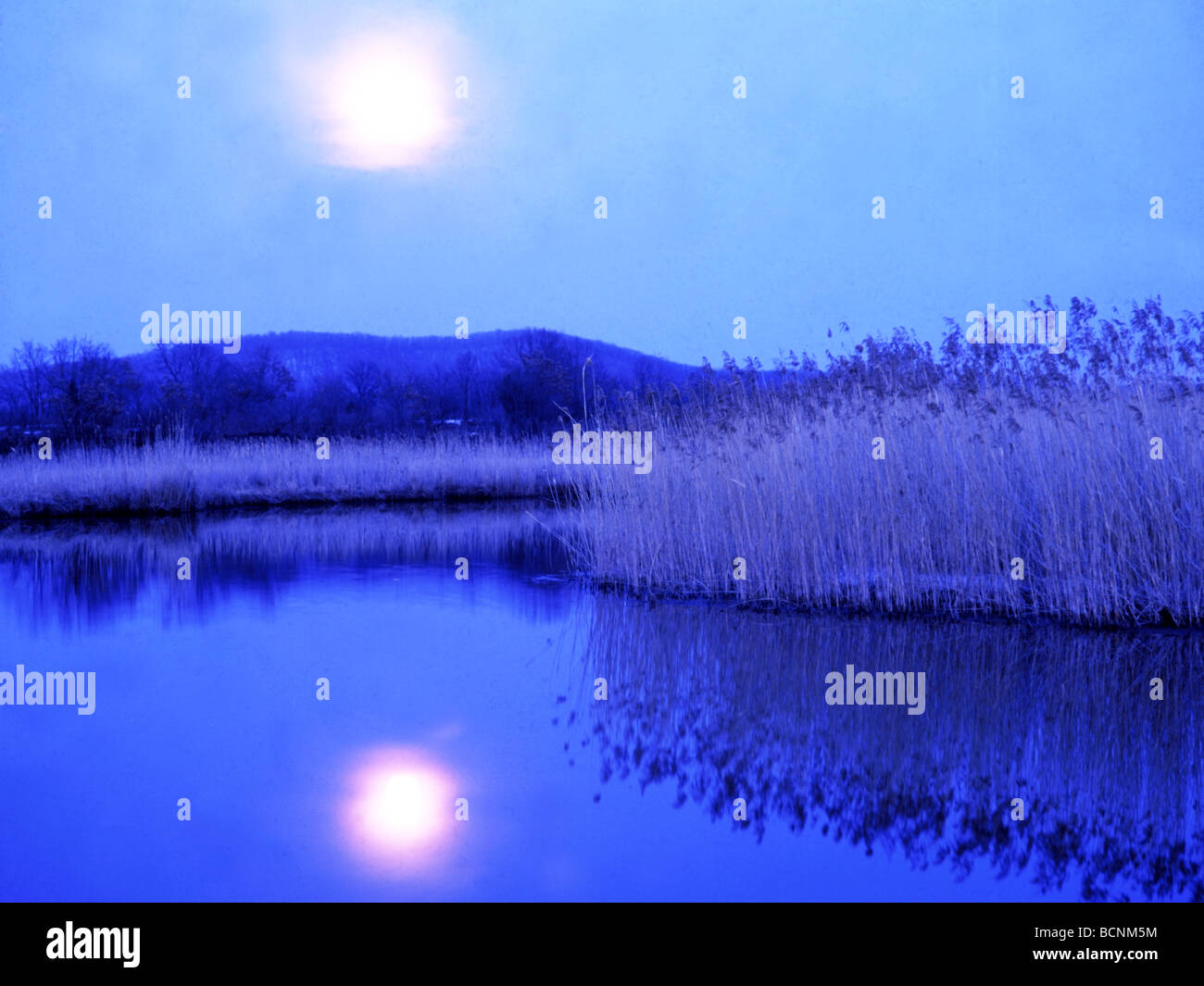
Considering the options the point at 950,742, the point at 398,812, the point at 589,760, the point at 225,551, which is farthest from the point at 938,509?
the point at 225,551

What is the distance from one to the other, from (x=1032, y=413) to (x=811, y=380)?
1615mm

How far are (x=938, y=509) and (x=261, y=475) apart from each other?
464 inches

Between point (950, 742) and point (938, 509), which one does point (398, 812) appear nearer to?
point (950, 742)

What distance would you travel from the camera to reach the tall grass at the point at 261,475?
1352 cm

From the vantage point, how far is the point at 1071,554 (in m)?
5.81

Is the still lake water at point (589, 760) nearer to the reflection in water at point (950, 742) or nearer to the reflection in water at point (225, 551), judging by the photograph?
the reflection in water at point (950, 742)

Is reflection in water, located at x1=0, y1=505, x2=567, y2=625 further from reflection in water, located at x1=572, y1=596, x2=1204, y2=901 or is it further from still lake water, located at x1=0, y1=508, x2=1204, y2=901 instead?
reflection in water, located at x1=572, y1=596, x2=1204, y2=901

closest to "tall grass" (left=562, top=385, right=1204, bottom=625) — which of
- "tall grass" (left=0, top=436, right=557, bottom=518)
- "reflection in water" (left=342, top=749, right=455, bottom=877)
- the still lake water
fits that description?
the still lake water

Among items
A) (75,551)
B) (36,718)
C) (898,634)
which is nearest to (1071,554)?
(898,634)

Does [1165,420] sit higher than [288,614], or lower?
higher

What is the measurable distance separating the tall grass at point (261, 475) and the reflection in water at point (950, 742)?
33.2 feet

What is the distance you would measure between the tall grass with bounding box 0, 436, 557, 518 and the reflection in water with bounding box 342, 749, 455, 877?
443 inches

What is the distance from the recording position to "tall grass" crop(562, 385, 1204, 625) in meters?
5.74
